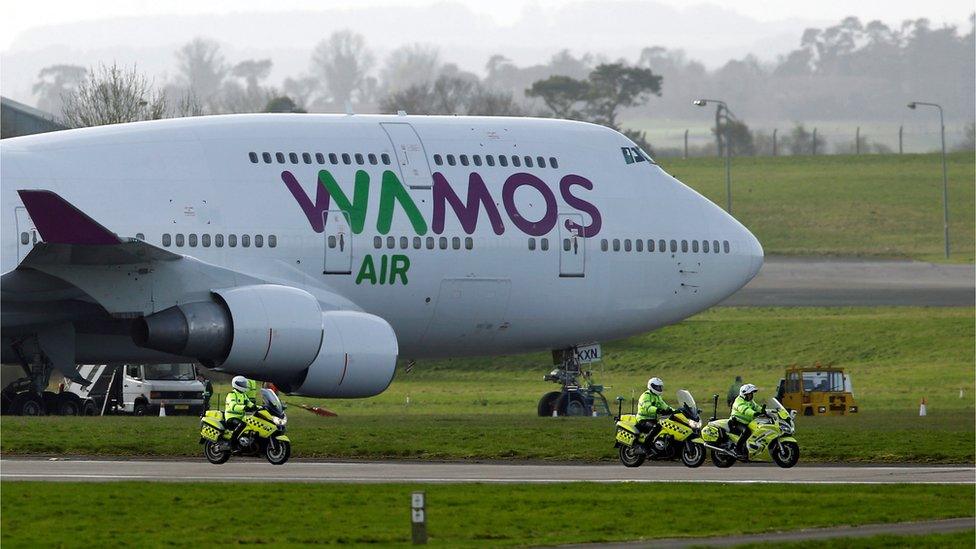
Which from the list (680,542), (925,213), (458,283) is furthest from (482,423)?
(925,213)

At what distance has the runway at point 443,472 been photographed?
2508cm

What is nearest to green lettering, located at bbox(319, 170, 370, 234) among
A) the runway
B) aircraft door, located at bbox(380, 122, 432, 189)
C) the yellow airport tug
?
aircraft door, located at bbox(380, 122, 432, 189)

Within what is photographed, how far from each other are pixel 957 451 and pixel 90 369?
97.8 ft

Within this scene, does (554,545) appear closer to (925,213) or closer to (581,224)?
(581,224)

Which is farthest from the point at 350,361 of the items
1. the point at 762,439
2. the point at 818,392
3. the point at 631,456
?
the point at 818,392

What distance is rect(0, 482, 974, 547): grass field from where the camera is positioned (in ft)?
63.9

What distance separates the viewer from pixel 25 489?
2280cm

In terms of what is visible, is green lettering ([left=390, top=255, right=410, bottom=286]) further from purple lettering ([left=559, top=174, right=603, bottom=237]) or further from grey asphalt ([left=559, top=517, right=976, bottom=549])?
grey asphalt ([left=559, top=517, right=976, bottom=549])

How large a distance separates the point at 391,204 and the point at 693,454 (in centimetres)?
919

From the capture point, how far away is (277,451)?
26.9 meters

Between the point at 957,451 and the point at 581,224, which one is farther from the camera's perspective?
the point at 581,224

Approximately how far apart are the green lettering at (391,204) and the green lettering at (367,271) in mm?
590

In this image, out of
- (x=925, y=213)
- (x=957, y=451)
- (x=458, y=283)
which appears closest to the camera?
(x=957, y=451)

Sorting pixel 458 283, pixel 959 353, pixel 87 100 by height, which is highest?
pixel 87 100
